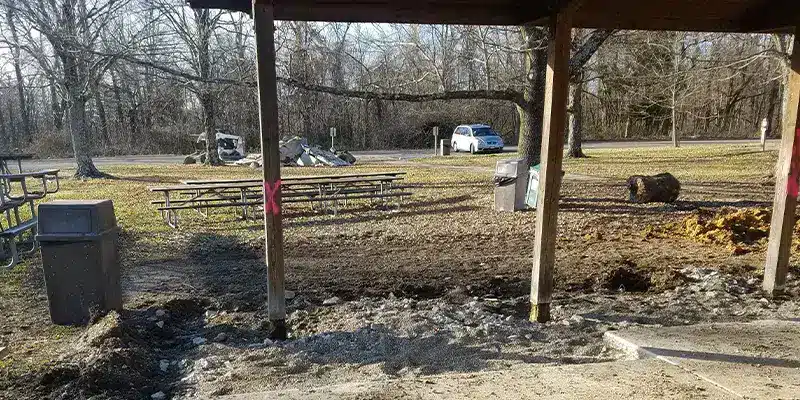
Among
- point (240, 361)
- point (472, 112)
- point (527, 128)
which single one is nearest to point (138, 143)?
point (472, 112)

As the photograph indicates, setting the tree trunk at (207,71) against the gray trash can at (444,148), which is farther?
the gray trash can at (444,148)

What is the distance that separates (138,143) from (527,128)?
30.1 m

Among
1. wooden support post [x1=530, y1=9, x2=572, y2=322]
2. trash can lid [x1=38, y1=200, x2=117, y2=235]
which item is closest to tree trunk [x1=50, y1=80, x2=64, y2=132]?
trash can lid [x1=38, y1=200, x2=117, y2=235]

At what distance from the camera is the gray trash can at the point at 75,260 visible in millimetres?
4633

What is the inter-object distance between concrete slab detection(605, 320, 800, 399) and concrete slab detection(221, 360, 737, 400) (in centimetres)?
18

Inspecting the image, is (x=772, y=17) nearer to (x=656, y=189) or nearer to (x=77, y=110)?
(x=656, y=189)

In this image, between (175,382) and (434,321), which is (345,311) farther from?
(175,382)

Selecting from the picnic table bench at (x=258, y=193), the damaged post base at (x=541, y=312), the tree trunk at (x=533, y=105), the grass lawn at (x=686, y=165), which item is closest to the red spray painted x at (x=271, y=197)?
the damaged post base at (x=541, y=312)

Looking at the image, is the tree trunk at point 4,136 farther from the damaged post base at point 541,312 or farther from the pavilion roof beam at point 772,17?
the pavilion roof beam at point 772,17

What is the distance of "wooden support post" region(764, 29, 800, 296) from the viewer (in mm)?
5055

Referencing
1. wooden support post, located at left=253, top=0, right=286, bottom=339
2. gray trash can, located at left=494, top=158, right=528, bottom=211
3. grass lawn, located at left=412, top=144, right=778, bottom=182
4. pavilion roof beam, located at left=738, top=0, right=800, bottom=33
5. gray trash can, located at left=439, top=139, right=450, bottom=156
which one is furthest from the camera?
gray trash can, located at left=439, top=139, right=450, bottom=156

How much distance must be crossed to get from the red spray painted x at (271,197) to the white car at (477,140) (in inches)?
983

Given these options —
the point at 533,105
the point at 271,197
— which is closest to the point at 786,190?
the point at 271,197

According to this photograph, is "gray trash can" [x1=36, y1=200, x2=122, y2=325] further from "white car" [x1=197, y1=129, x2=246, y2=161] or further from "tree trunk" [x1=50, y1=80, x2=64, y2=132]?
"tree trunk" [x1=50, y1=80, x2=64, y2=132]
